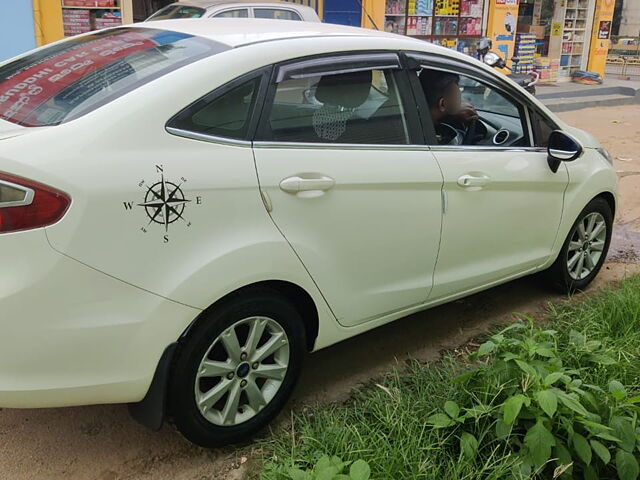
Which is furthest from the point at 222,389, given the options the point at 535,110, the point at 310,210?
the point at 535,110

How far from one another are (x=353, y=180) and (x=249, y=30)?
0.89 m

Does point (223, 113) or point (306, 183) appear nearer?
point (223, 113)

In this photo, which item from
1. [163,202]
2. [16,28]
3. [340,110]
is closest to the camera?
[163,202]

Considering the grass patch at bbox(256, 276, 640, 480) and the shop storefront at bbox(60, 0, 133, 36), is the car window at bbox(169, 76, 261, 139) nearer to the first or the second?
the grass patch at bbox(256, 276, 640, 480)

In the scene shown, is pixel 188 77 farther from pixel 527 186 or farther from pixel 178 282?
pixel 527 186

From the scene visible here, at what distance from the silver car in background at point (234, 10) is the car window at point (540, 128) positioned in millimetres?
5765

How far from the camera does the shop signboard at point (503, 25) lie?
1521 cm

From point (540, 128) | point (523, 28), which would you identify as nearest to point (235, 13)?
point (540, 128)

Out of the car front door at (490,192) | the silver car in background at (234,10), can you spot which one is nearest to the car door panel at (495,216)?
the car front door at (490,192)

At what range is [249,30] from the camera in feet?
10.0

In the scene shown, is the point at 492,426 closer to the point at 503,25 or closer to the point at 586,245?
the point at 586,245

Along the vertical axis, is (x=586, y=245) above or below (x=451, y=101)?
below

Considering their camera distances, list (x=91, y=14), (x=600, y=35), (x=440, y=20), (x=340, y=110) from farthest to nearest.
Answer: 1. (x=600, y=35)
2. (x=440, y=20)
3. (x=91, y=14)
4. (x=340, y=110)

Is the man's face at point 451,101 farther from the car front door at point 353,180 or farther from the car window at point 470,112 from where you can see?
the car front door at point 353,180
